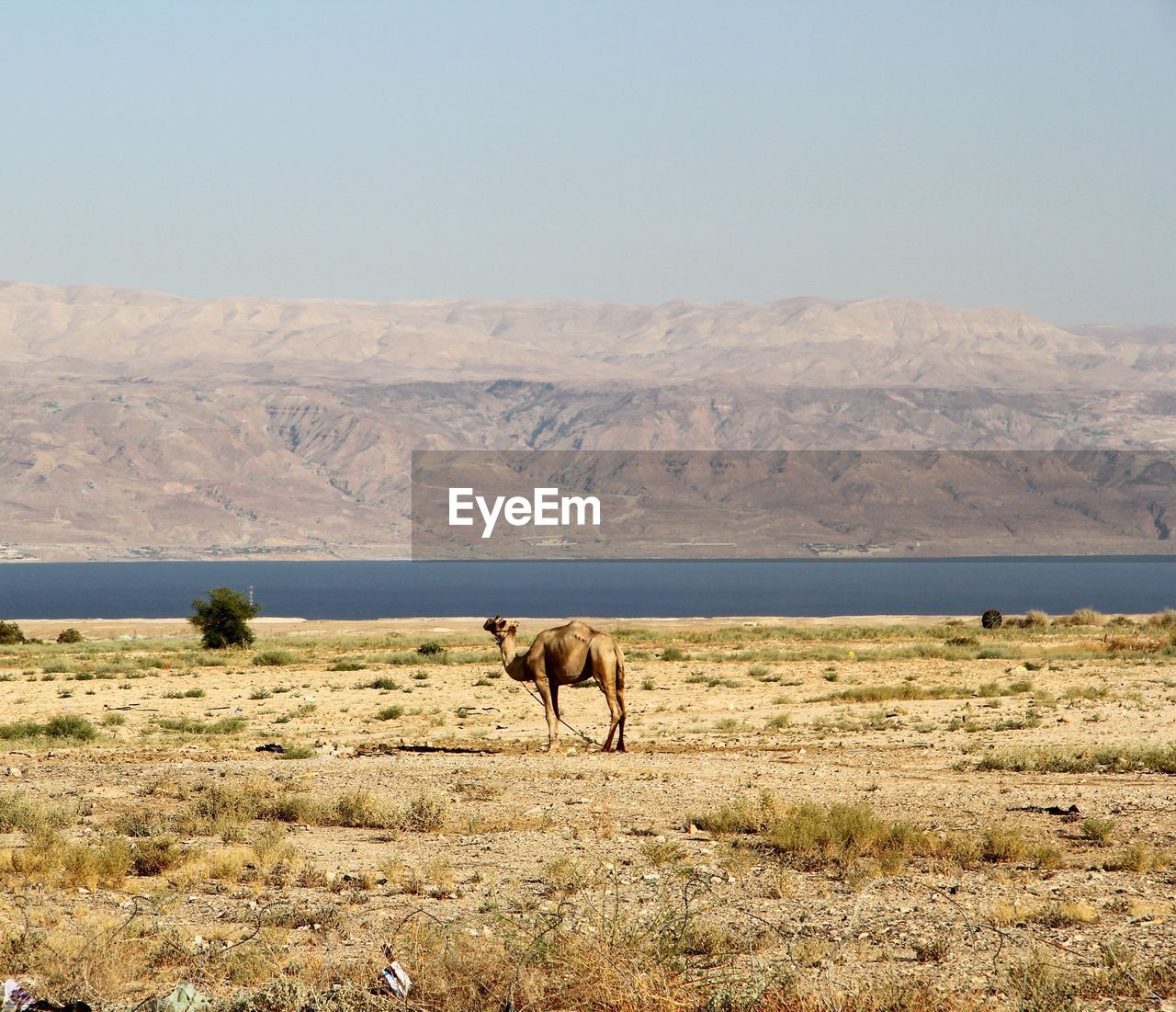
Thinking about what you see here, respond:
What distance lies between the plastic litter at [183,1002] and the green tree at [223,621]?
158 feet

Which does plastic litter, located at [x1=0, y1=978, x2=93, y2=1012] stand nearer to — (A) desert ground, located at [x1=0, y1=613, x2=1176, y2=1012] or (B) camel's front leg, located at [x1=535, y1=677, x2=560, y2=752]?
(A) desert ground, located at [x1=0, y1=613, x2=1176, y2=1012]

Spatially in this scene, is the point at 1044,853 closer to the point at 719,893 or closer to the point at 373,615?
the point at 719,893

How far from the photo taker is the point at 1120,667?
37.2 metres

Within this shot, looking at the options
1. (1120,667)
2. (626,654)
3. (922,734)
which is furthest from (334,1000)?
(626,654)

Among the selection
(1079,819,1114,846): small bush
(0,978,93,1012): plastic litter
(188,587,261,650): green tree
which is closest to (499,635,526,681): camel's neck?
(1079,819,1114,846): small bush

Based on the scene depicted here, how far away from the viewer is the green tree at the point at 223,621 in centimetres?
5681

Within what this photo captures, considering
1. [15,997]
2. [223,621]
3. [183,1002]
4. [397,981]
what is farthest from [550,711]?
[223,621]

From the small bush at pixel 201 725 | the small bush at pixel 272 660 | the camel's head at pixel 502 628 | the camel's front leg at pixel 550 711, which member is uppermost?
the camel's head at pixel 502 628

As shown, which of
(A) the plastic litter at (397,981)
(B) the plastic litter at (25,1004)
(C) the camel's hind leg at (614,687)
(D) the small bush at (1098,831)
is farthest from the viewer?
(C) the camel's hind leg at (614,687)

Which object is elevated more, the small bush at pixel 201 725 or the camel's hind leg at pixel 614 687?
the camel's hind leg at pixel 614 687

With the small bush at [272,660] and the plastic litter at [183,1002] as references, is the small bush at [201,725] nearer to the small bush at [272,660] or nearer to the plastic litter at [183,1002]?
the plastic litter at [183,1002]

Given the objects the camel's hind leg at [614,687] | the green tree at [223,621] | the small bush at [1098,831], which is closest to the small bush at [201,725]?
the camel's hind leg at [614,687]

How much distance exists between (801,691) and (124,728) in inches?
571

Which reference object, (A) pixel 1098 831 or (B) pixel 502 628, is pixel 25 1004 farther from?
(B) pixel 502 628
